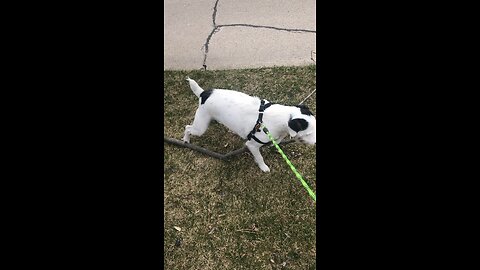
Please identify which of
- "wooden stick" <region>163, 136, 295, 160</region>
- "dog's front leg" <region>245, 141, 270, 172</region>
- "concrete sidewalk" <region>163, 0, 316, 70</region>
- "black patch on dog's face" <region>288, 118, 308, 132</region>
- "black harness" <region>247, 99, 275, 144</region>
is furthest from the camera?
"concrete sidewalk" <region>163, 0, 316, 70</region>

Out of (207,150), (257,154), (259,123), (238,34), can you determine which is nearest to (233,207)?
(257,154)

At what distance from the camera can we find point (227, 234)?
3.26 m

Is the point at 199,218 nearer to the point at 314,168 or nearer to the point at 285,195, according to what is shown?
the point at 285,195

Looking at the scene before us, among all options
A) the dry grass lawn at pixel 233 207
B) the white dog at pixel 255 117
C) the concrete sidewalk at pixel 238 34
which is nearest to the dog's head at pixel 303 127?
the white dog at pixel 255 117

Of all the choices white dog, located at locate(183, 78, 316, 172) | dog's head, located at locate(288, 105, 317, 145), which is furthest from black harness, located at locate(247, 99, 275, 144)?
dog's head, located at locate(288, 105, 317, 145)

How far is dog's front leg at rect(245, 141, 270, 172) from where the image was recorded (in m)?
3.52

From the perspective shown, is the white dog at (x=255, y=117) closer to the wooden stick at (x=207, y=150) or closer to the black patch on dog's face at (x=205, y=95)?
the black patch on dog's face at (x=205, y=95)

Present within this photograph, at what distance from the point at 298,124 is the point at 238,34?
2.93 m

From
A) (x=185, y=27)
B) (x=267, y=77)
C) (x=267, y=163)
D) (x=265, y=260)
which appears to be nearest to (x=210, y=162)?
(x=267, y=163)

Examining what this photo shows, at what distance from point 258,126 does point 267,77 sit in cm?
165

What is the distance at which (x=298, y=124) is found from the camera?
3100mm

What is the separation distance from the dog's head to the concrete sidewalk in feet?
6.53

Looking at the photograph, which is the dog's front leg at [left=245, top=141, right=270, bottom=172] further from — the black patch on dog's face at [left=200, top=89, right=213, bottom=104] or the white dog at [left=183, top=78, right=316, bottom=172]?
the black patch on dog's face at [left=200, top=89, right=213, bottom=104]

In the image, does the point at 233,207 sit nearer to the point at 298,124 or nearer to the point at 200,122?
the point at 200,122
